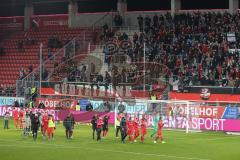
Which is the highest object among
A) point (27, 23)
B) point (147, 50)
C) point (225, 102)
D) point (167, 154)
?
point (27, 23)

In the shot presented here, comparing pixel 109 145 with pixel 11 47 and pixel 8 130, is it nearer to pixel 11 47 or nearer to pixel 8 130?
pixel 8 130

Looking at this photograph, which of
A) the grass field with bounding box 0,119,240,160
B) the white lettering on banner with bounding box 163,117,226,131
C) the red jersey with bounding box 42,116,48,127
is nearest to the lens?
the grass field with bounding box 0,119,240,160

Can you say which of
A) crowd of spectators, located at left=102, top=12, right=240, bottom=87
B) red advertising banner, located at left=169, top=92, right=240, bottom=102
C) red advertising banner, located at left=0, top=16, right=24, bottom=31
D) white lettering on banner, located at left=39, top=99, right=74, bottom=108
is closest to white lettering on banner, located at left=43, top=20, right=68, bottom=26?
red advertising banner, located at left=0, top=16, right=24, bottom=31

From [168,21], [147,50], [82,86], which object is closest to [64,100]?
[82,86]

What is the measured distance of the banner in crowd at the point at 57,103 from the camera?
51.2m

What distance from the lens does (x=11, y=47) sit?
67.6 meters

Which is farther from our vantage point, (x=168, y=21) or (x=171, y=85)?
A: (x=168, y=21)

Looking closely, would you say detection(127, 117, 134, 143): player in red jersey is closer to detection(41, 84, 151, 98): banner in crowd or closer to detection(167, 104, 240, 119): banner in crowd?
detection(167, 104, 240, 119): banner in crowd

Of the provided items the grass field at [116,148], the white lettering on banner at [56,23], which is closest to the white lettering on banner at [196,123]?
the grass field at [116,148]

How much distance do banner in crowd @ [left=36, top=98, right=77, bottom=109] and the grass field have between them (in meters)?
10.2

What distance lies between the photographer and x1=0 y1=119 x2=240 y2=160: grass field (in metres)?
28.7

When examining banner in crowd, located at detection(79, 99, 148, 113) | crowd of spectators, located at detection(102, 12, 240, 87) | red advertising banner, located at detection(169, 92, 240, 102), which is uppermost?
crowd of spectators, located at detection(102, 12, 240, 87)

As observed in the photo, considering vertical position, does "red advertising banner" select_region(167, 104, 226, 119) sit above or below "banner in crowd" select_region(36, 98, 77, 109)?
below

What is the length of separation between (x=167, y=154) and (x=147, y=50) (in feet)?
84.4
